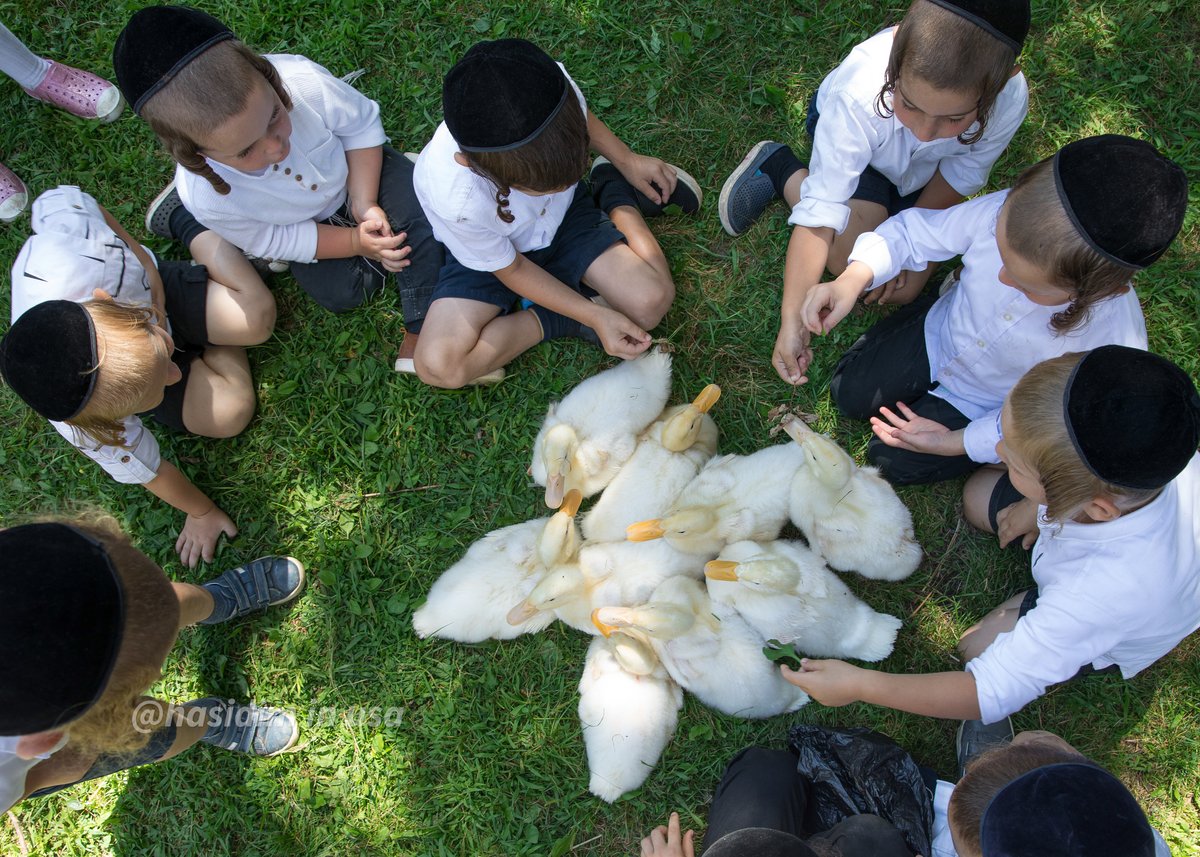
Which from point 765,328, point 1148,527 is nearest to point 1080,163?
point 1148,527

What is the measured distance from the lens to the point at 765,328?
327cm

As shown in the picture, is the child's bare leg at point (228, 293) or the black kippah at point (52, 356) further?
the child's bare leg at point (228, 293)

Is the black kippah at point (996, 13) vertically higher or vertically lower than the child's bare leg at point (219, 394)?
higher

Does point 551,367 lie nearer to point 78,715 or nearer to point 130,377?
point 130,377

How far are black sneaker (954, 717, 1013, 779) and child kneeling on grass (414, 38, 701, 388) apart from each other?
6.08 feet

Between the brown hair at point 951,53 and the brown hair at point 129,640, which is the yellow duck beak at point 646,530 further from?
the brown hair at point 951,53

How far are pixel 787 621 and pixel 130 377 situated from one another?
2344 millimetres

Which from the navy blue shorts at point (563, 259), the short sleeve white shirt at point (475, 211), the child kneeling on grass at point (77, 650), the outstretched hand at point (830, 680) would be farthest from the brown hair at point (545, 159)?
the outstretched hand at point (830, 680)

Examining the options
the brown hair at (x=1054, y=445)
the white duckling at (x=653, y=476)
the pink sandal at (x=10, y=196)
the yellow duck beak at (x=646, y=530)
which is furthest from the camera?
the pink sandal at (x=10, y=196)

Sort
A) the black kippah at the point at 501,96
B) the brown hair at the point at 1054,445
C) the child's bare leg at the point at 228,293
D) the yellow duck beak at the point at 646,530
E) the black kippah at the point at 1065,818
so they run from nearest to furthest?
1. the black kippah at the point at 1065,818
2. the brown hair at the point at 1054,445
3. the black kippah at the point at 501,96
4. the yellow duck beak at the point at 646,530
5. the child's bare leg at the point at 228,293

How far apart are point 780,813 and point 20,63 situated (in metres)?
4.26

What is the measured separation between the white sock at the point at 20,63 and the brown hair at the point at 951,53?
3.52 metres

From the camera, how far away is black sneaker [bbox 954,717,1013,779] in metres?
2.82

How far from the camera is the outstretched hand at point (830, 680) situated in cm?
253
